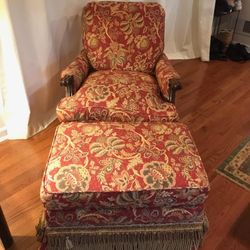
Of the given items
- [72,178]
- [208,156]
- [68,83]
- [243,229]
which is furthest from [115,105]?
[243,229]

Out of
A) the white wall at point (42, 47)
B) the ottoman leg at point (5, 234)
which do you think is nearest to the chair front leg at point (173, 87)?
the white wall at point (42, 47)

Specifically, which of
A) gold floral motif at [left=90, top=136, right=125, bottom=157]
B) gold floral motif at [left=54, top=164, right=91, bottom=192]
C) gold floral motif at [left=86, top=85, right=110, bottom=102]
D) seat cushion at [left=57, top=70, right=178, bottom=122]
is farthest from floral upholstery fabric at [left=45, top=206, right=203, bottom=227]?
gold floral motif at [left=86, top=85, right=110, bottom=102]

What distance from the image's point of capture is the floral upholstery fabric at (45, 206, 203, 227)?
43.0 inches

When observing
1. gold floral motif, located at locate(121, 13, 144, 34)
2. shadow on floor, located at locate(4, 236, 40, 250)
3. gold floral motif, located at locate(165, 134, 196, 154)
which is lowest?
shadow on floor, located at locate(4, 236, 40, 250)

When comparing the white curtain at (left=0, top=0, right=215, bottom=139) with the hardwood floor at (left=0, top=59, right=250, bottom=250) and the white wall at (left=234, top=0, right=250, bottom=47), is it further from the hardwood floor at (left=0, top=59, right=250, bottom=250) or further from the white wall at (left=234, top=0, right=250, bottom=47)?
the white wall at (left=234, top=0, right=250, bottom=47)

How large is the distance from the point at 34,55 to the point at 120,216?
1.17 metres

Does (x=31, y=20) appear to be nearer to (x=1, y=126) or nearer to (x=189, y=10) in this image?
(x=1, y=126)

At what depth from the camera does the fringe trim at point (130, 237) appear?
1146 millimetres

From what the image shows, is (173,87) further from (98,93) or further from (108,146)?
(108,146)

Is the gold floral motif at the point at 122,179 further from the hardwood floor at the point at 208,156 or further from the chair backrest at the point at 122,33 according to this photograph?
the chair backrest at the point at 122,33

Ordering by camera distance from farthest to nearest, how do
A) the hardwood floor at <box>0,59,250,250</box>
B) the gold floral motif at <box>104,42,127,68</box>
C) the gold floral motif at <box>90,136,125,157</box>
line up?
the gold floral motif at <box>104,42,127,68</box>, the hardwood floor at <box>0,59,250,250</box>, the gold floral motif at <box>90,136,125,157</box>

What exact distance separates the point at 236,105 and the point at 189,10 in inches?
47.1

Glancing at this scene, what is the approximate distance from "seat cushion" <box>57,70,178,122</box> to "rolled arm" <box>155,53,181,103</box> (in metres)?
0.04

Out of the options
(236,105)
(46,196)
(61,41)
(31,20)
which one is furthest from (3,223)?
(236,105)
